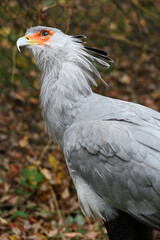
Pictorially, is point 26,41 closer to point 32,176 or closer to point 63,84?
point 63,84

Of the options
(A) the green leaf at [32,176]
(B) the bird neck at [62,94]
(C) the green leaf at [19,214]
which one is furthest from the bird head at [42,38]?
(C) the green leaf at [19,214]

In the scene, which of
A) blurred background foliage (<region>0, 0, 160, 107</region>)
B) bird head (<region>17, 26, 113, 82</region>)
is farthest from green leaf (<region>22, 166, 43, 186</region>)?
bird head (<region>17, 26, 113, 82</region>)

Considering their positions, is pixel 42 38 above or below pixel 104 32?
above

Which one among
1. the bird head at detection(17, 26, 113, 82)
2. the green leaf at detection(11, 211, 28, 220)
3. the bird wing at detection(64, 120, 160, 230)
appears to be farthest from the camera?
the green leaf at detection(11, 211, 28, 220)

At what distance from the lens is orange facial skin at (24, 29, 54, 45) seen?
11.7 feet

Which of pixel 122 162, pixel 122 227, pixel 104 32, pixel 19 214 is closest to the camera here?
pixel 122 162

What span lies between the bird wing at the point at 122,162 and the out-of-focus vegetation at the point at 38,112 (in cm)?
127

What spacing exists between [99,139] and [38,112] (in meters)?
3.60

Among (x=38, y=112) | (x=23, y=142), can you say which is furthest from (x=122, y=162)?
(x=38, y=112)

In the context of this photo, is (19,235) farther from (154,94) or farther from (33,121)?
(154,94)

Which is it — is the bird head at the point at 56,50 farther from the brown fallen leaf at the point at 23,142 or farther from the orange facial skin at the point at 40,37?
the brown fallen leaf at the point at 23,142

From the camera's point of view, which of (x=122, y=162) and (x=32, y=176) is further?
(x=32, y=176)

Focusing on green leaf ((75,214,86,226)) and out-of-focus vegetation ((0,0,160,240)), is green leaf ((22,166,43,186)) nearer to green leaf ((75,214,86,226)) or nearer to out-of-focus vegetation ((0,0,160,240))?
out-of-focus vegetation ((0,0,160,240))

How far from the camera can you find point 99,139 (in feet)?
9.99
